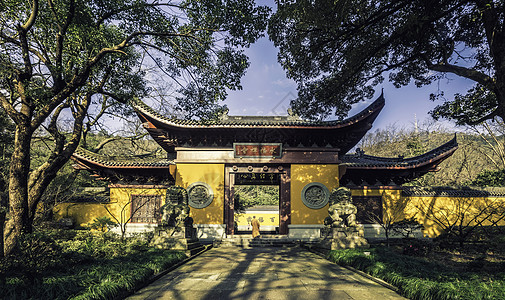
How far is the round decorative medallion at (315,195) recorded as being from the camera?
31.0ft

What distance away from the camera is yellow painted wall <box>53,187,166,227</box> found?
10.0 metres

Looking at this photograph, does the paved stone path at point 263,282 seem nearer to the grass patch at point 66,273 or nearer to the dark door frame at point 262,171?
the grass patch at point 66,273

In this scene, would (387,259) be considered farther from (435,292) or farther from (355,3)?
(355,3)

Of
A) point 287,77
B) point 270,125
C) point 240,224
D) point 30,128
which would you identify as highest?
point 287,77

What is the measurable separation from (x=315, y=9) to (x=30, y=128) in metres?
6.85

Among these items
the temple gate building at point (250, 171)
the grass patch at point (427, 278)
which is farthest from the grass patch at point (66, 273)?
the temple gate building at point (250, 171)

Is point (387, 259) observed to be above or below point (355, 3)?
below

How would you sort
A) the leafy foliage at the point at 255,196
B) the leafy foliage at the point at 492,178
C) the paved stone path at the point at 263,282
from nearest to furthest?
1. the paved stone path at the point at 263,282
2. the leafy foliage at the point at 492,178
3. the leafy foliage at the point at 255,196

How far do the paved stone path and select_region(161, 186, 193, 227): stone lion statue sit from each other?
181 centimetres

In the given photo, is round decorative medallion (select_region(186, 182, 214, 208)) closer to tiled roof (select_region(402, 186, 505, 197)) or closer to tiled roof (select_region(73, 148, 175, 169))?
tiled roof (select_region(73, 148, 175, 169))

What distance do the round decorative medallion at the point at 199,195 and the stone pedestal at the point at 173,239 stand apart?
2010mm

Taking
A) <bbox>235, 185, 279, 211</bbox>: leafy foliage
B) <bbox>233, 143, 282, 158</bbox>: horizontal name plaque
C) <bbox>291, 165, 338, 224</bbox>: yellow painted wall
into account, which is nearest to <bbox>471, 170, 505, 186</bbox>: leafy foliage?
<bbox>291, 165, 338, 224</bbox>: yellow painted wall

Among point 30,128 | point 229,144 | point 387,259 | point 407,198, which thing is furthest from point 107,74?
point 407,198

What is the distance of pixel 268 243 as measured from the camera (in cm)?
905
